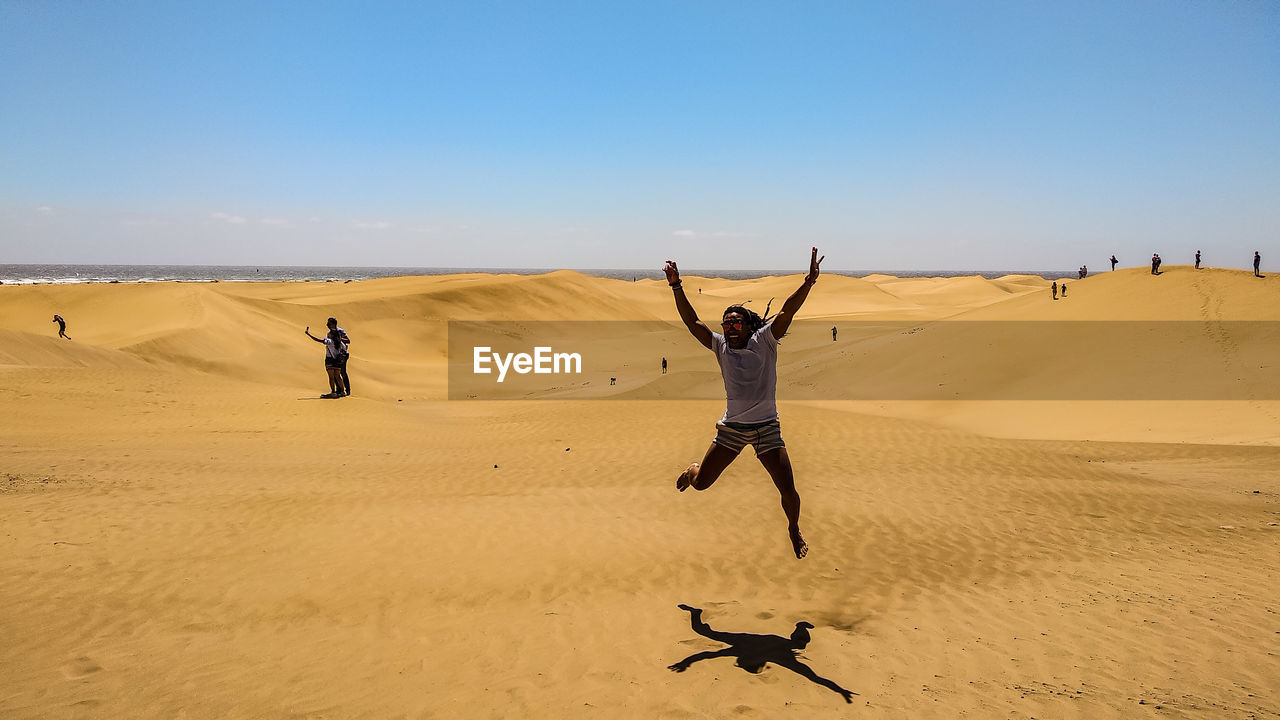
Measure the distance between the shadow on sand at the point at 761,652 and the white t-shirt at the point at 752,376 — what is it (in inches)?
60.7

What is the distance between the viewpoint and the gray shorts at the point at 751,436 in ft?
18.2

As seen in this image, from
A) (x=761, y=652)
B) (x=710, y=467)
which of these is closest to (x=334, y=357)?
(x=710, y=467)

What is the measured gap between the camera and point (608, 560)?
7305 millimetres

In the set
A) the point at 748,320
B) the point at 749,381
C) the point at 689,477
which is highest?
the point at 748,320

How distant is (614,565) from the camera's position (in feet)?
23.5

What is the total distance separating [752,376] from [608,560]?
9.19 feet

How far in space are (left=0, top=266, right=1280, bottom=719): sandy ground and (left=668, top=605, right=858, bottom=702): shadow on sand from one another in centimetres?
4

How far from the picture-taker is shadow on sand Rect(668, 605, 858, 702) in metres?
4.79

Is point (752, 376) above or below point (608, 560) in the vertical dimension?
above

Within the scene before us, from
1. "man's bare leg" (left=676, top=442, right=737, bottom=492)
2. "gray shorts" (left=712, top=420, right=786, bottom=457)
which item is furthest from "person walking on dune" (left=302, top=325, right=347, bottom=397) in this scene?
"gray shorts" (left=712, top=420, right=786, bottom=457)

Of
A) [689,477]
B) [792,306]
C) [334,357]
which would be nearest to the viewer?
[792,306]

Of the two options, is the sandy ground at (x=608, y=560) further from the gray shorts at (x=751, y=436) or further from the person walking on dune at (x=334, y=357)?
the person walking on dune at (x=334, y=357)

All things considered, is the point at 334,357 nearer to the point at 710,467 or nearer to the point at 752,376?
Answer: the point at 710,467

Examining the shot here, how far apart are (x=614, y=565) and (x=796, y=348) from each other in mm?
31947
